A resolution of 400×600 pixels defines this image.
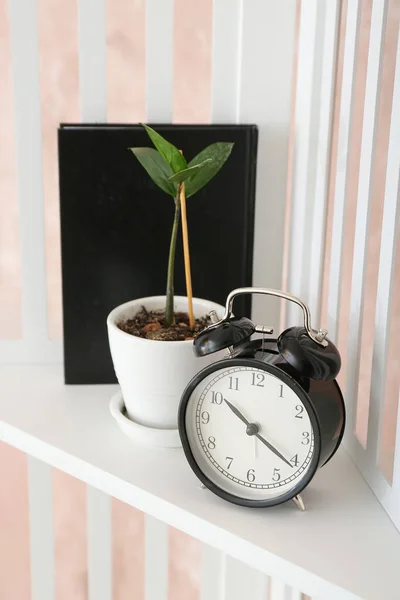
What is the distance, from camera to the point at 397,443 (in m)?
0.65

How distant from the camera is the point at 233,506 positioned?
0.70 m

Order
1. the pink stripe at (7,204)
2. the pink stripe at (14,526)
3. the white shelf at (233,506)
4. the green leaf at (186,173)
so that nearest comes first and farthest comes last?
the white shelf at (233,506) → the green leaf at (186,173) → the pink stripe at (7,204) → the pink stripe at (14,526)

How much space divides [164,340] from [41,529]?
1.76 ft

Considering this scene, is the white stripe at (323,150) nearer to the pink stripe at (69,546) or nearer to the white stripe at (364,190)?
the white stripe at (364,190)

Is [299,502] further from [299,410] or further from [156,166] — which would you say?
[156,166]

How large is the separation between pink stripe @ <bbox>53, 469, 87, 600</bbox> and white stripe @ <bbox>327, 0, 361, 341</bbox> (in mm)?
652

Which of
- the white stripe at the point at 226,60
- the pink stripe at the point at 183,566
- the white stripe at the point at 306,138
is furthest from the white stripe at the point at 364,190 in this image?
the pink stripe at the point at 183,566

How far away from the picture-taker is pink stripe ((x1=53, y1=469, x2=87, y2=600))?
1.27 meters

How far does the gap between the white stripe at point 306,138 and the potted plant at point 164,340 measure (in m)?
0.14

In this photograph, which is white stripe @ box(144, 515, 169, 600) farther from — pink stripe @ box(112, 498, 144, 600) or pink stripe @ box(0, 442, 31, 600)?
pink stripe @ box(0, 442, 31, 600)

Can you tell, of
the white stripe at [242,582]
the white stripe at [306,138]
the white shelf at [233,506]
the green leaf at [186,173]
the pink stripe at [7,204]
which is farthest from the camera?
the white stripe at [242,582]

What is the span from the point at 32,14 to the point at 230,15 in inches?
8.8

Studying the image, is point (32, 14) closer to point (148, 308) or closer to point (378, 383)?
point (148, 308)

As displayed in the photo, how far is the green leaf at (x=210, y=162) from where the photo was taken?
2.48 ft
